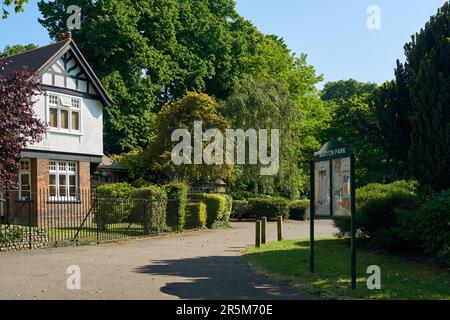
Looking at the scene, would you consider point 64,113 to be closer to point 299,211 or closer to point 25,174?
point 25,174

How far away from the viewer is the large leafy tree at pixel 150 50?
41000 millimetres

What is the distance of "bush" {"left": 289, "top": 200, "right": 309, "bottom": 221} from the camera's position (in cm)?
4078

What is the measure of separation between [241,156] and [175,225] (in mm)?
14034

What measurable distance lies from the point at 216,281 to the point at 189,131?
72.9 ft

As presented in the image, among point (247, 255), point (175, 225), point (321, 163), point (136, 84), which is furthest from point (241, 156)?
point (321, 163)

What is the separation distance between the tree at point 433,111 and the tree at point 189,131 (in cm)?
1844

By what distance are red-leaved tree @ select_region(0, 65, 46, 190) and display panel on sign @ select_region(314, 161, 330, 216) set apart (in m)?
10.2

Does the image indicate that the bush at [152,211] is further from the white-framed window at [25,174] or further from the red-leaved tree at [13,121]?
the red-leaved tree at [13,121]

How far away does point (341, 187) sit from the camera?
11852 mm

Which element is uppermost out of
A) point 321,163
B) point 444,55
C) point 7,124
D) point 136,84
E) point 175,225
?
point 136,84

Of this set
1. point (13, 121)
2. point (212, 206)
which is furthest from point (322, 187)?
point (212, 206)

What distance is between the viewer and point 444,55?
50.7 feet

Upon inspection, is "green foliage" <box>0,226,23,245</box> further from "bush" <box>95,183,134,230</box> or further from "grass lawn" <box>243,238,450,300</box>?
"grass lawn" <box>243,238,450,300</box>
